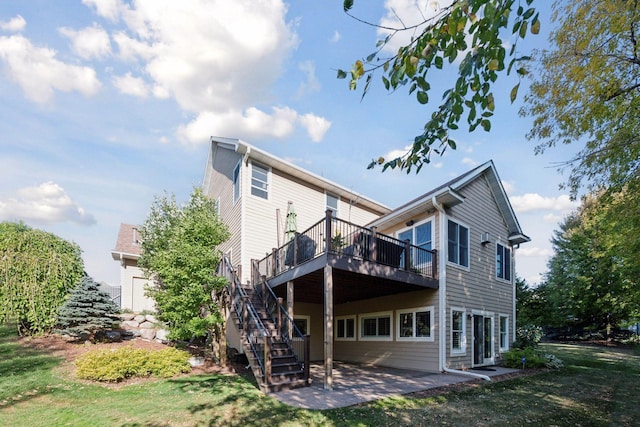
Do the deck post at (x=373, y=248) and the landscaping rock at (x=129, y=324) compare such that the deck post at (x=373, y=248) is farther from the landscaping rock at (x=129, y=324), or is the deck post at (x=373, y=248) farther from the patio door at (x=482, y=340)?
the landscaping rock at (x=129, y=324)

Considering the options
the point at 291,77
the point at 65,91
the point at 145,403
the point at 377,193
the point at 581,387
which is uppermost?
the point at 65,91

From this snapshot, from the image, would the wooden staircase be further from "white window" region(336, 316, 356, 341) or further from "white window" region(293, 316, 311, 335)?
"white window" region(336, 316, 356, 341)

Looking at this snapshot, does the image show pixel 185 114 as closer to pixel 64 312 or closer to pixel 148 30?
pixel 148 30

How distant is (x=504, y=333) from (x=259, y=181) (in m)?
11.8

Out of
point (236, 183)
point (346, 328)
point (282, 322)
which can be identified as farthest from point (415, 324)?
point (236, 183)

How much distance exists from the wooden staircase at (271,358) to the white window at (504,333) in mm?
9529

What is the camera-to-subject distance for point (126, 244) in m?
21.9

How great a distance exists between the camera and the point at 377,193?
744 inches

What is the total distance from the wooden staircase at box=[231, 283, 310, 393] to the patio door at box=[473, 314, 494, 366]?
23.2 ft

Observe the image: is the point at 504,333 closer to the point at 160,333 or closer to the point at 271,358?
the point at 271,358

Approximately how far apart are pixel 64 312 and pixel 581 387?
15.8 metres

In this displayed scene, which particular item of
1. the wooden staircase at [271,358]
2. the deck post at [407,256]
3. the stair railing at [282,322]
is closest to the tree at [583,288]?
the deck post at [407,256]

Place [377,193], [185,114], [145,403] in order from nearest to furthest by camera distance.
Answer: [145,403], [185,114], [377,193]

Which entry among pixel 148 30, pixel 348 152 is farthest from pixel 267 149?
pixel 148 30
